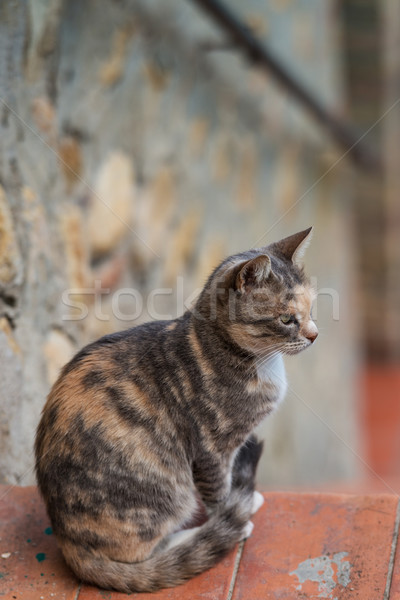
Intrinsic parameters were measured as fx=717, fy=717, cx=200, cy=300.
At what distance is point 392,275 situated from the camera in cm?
622

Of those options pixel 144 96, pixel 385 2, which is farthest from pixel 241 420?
pixel 385 2

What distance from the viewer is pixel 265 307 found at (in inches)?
69.6

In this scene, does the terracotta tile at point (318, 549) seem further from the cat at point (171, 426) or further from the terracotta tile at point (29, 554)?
the terracotta tile at point (29, 554)

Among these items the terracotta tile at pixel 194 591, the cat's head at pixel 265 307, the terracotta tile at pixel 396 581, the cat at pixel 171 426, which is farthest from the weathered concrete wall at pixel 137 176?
the terracotta tile at pixel 396 581

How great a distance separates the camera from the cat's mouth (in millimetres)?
1773

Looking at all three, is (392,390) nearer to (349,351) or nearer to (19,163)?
(349,351)

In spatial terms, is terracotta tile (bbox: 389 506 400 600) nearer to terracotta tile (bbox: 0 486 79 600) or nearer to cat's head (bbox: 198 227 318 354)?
cat's head (bbox: 198 227 318 354)

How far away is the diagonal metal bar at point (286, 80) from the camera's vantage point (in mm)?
2994

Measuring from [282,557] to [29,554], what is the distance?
629 millimetres

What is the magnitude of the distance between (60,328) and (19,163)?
565 millimetres

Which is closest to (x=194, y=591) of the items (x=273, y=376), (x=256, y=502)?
(x=256, y=502)

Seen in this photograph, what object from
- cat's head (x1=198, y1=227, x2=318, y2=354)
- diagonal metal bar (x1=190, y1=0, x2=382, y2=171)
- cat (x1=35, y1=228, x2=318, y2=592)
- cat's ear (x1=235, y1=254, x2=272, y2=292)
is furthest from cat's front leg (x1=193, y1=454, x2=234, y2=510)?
diagonal metal bar (x1=190, y1=0, x2=382, y2=171)

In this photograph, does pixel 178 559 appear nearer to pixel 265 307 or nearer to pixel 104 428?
pixel 104 428

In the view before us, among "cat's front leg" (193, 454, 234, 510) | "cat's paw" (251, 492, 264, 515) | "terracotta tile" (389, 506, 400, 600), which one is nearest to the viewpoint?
"terracotta tile" (389, 506, 400, 600)
